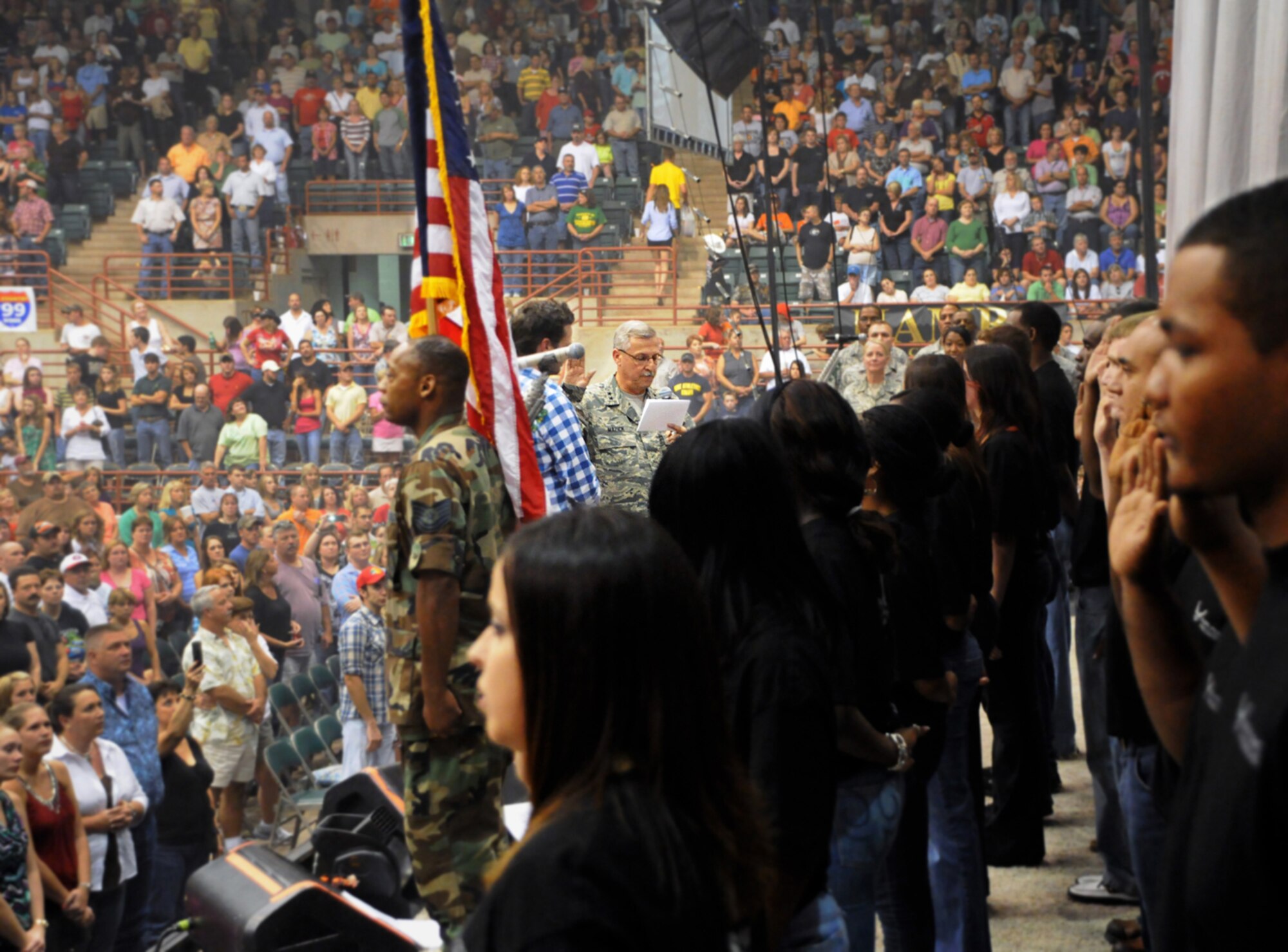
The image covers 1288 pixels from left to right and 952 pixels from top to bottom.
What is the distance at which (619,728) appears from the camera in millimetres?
1115

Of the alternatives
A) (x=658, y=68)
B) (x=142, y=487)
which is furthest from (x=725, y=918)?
(x=658, y=68)

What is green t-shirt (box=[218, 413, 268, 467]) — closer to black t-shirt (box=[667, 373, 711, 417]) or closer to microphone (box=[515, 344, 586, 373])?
black t-shirt (box=[667, 373, 711, 417])

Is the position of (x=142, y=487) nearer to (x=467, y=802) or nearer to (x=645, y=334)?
(x=645, y=334)

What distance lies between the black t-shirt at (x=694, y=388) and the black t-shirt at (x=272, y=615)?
4.24m

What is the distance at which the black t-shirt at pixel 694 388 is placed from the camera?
38.5ft

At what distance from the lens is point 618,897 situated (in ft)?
3.33

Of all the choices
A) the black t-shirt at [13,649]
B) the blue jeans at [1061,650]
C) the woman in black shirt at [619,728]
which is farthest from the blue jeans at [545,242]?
the woman in black shirt at [619,728]

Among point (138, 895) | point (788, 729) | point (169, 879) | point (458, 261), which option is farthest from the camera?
point (169, 879)

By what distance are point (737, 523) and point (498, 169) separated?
657 inches

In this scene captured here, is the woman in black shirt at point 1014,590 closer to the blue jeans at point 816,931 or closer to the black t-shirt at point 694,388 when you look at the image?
the blue jeans at point 816,931

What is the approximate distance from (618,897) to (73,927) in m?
4.10

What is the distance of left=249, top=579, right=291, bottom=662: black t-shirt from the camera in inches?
328

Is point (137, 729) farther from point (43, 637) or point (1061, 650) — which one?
point (1061, 650)

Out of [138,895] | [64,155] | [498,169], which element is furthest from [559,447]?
[64,155]
